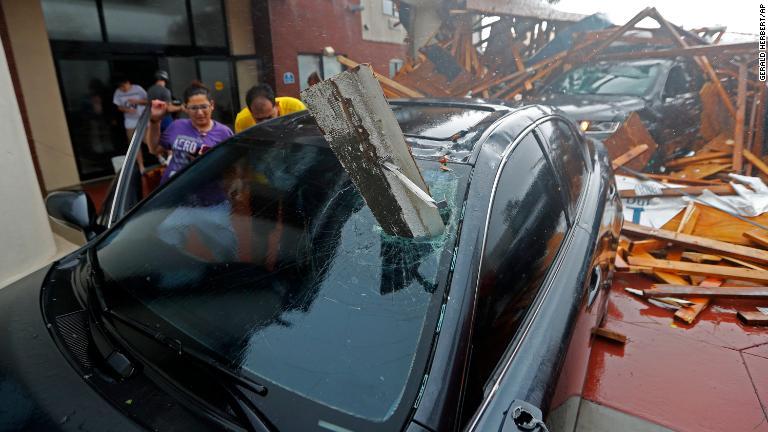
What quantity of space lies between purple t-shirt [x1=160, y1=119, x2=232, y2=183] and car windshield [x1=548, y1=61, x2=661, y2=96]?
5.71 metres

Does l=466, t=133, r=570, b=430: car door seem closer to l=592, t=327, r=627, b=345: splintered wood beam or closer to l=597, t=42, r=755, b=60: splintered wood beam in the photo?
l=592, t=327, r=627, b=345: splintered wood beam

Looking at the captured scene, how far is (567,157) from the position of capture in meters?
2.34

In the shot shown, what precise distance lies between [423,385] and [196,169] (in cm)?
143

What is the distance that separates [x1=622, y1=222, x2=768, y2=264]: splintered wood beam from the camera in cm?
354

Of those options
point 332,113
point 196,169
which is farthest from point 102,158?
point 332,113

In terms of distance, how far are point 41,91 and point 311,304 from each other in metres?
6.31

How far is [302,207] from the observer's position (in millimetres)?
1525

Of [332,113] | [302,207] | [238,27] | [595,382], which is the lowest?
[595,382]

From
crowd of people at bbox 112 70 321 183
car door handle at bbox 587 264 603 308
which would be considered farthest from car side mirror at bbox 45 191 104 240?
car door handle at bbox 587 264 603 308

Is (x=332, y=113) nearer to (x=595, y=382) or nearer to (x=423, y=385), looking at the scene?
(x=423, y=385)

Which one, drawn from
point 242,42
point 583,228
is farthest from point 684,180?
point 242,42

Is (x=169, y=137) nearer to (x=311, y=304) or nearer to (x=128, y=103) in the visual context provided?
(x=311, y=304)

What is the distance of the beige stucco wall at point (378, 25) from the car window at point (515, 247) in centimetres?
1065

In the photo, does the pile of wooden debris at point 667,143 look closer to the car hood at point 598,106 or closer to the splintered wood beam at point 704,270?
the splintered wood beam at point 704,270
